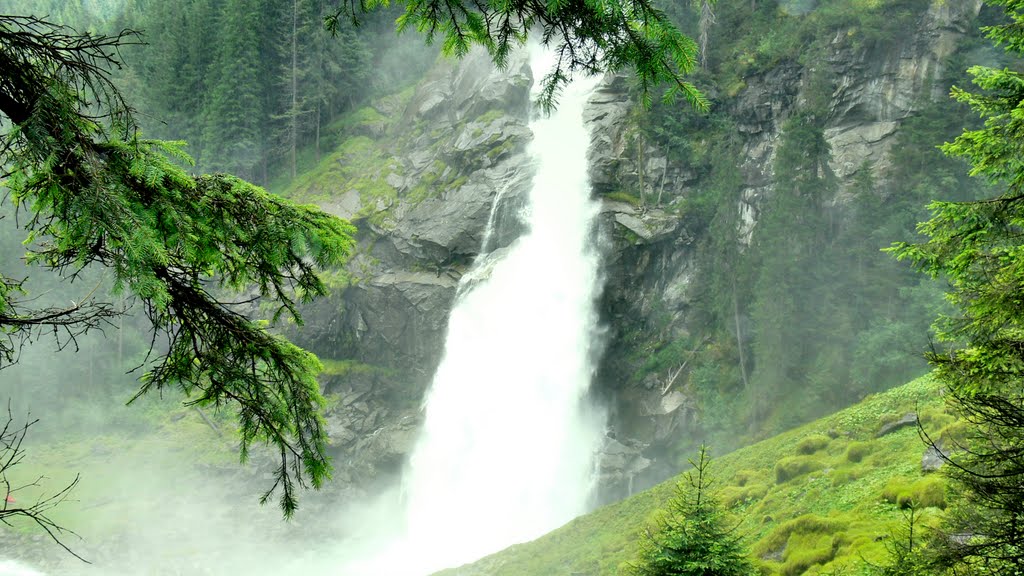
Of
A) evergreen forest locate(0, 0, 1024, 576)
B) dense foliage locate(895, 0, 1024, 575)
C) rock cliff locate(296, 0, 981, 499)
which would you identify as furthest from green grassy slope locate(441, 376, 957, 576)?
rock cliff locate(296, 0, 981, 499)

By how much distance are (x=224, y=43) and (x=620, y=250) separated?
29.6m

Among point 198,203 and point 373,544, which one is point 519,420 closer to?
point 373,544

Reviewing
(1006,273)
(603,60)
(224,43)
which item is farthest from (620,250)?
(224,43)

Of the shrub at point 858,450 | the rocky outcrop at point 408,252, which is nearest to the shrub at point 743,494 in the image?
the shrub at point 858,450

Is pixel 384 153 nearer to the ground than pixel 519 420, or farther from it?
farther from it

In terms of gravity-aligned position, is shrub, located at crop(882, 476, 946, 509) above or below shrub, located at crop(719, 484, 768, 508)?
below

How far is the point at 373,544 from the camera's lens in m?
27.6

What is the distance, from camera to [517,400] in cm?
2770

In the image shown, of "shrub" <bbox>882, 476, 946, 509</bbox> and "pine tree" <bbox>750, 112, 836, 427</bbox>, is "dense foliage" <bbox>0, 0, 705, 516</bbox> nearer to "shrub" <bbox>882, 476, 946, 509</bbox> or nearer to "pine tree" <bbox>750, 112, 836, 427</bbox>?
"shrub" <bbox>882, 476, 946, 509</bbox>

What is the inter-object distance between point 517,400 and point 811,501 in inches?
630

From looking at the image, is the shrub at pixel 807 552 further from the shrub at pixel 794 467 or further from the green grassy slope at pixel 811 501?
the shrub at pixel 794 467

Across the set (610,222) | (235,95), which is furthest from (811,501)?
(235,95)

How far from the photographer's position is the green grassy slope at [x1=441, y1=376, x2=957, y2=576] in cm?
984

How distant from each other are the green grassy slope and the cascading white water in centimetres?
606
